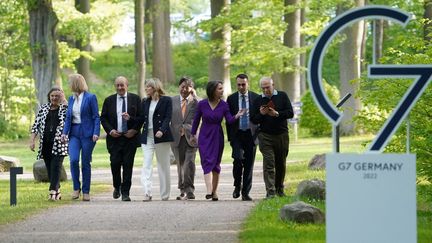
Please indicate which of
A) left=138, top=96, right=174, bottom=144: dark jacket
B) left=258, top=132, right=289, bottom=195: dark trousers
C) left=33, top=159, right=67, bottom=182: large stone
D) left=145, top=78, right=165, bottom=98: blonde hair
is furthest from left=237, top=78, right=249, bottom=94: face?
left=33, top=159, right=67, bottom=182: large stone

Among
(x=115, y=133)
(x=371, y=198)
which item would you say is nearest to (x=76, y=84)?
(x=115, y=133)

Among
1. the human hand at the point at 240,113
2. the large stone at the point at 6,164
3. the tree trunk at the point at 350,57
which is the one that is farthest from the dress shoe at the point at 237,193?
the tree trunk at the point at 350,57

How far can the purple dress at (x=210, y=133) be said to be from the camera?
18609mm

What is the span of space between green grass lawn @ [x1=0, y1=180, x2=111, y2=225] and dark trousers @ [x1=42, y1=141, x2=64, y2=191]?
29 centimetres

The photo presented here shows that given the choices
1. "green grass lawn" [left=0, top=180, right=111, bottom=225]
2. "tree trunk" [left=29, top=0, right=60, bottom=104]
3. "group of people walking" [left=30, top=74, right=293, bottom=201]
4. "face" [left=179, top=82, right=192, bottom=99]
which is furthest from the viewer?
"tree trunk" [left=29, top=0, right=60, bottom=104]

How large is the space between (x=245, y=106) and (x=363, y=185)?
8.48m

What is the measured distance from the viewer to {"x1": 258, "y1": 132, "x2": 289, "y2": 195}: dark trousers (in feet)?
60.1

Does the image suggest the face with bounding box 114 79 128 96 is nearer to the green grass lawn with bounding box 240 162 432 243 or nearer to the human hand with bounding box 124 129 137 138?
the human hand with bounding box 124 129 137 138

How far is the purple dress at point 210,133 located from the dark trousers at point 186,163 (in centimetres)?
42

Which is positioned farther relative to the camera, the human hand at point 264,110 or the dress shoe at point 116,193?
the dress shoe at point 116,193

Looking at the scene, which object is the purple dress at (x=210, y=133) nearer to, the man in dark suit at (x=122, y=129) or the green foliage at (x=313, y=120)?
the man in dark suit at (x=122, y=129)

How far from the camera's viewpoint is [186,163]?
1916 cm

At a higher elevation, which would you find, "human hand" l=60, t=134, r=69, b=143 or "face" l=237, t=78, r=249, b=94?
"face" l=237, t=78, r=249, b=94

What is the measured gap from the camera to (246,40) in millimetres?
42500
